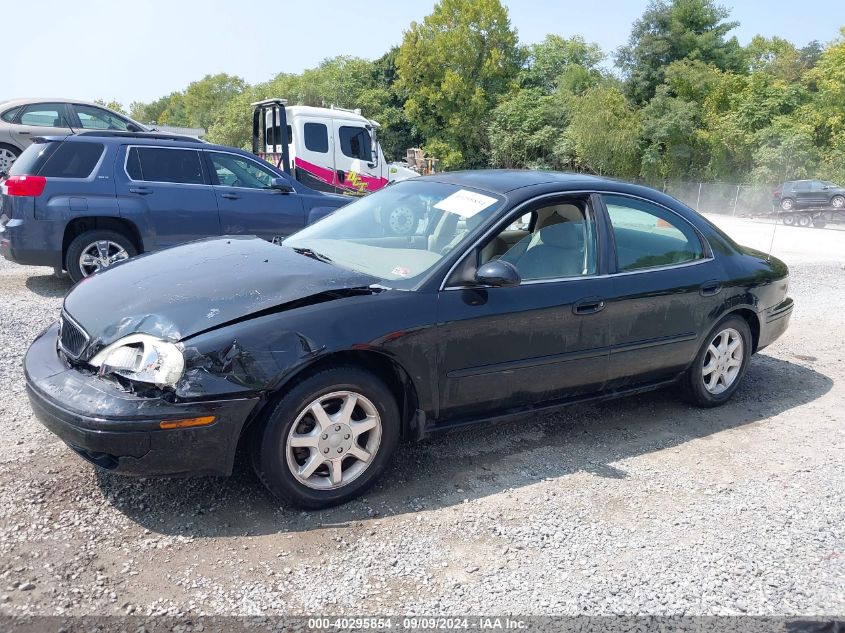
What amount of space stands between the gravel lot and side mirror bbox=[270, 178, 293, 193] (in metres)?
4.42

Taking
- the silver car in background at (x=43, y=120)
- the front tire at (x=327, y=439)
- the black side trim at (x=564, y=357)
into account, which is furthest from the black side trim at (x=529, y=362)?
the silver car in background at (x=43, y=120)

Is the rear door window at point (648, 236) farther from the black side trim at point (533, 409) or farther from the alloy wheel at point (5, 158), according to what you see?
the alloy wheel at point (5, 158)

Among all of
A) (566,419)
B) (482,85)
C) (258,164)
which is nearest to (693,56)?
(482,85)

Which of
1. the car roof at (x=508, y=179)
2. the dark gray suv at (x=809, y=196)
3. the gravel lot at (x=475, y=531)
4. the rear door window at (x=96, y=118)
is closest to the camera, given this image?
the gravel lot at (x=475, y=531)

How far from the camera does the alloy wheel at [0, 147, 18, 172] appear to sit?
13.1m

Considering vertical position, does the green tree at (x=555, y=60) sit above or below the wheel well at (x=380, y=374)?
above

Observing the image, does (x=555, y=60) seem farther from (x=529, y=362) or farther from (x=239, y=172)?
(x=529, y=362)

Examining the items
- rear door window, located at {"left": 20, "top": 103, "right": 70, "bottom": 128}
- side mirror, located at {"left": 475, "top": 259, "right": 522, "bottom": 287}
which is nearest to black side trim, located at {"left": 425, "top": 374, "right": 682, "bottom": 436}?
side mirror, located at {"left": 475, "top": 259, "right": 522, "bottom": 287}

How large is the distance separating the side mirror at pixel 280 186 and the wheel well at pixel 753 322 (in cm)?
545

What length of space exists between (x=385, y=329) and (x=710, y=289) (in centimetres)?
257

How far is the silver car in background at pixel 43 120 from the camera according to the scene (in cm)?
1302

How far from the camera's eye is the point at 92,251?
7.55 m

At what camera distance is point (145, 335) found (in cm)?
312

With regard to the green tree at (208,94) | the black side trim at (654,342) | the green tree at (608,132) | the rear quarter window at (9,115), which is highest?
the green tree at (208,94)
